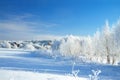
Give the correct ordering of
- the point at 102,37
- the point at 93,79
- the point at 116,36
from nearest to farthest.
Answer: the point at 93,79 < the point at 116,36 < the point at 102,37

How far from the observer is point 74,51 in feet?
350

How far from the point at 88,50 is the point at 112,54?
36729 mm

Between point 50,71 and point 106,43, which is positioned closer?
point 50,71

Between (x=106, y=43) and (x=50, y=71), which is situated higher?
(x=106, y=43)

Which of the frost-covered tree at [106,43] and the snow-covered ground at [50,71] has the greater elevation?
the frost-covered tree at [106,43]

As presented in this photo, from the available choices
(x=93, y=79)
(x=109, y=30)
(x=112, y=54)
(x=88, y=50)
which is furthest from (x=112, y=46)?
(x=93, y=79)

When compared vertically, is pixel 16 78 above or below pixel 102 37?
below

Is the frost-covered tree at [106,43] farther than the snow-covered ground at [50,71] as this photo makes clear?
Yes

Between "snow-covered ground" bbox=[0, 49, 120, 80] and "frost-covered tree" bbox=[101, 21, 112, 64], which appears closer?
"snow-covered ground" bbox=[0, 49, 120, 80]

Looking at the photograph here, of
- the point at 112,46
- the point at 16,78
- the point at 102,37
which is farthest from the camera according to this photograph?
the point at 102,37

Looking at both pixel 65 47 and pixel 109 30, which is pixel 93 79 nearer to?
pixel 109 30

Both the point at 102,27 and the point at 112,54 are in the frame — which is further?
the point at 102,27

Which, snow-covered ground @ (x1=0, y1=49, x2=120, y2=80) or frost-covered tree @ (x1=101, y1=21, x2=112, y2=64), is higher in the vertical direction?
frost-covered tree @ (x1=101, y1=21, x2=112, y2=64)

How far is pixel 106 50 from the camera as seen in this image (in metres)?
65.1
